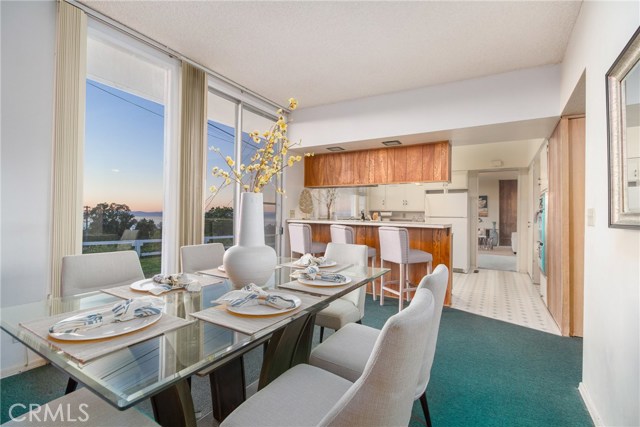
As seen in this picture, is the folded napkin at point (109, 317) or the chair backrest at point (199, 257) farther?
the chair backrest at point (199, 257)

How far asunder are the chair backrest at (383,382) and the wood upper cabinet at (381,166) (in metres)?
3.85

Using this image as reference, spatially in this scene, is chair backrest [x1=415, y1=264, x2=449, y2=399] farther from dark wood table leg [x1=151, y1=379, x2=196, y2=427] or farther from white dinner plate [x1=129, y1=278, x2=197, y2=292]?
white dinner plate [x1=129, y1=278, x2=197, y2=292]

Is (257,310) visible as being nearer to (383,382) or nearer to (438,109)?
(383,382)

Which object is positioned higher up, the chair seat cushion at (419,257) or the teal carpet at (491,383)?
the chair seat cushion at (419,257)

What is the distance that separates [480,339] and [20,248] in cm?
375

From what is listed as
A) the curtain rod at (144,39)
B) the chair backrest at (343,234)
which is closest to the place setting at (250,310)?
the chair backrest at (343,234)

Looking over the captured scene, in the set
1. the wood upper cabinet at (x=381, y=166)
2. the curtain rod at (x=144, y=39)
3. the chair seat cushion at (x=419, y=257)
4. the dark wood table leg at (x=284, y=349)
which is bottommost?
the dark wood table leg at (x=284, y=349)

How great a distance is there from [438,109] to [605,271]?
2711 millimetres

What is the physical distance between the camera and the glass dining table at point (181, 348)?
0.74 metres

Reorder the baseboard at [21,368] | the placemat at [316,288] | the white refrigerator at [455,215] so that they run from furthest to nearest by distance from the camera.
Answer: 1. the white refrigerator at [455,215]
2. the baseboard at [21,368]
3. the placemat at [316,288]

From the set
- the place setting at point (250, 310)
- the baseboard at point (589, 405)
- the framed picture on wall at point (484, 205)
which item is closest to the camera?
the place setting at point (250, 310)

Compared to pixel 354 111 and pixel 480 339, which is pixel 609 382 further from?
pixel 354 111

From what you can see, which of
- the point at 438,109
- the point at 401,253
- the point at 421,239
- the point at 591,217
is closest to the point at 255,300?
the point at 591,217

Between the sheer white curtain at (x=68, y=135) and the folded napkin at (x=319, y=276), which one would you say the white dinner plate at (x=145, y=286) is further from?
the sheer white curtain at (x=68, y=135)
